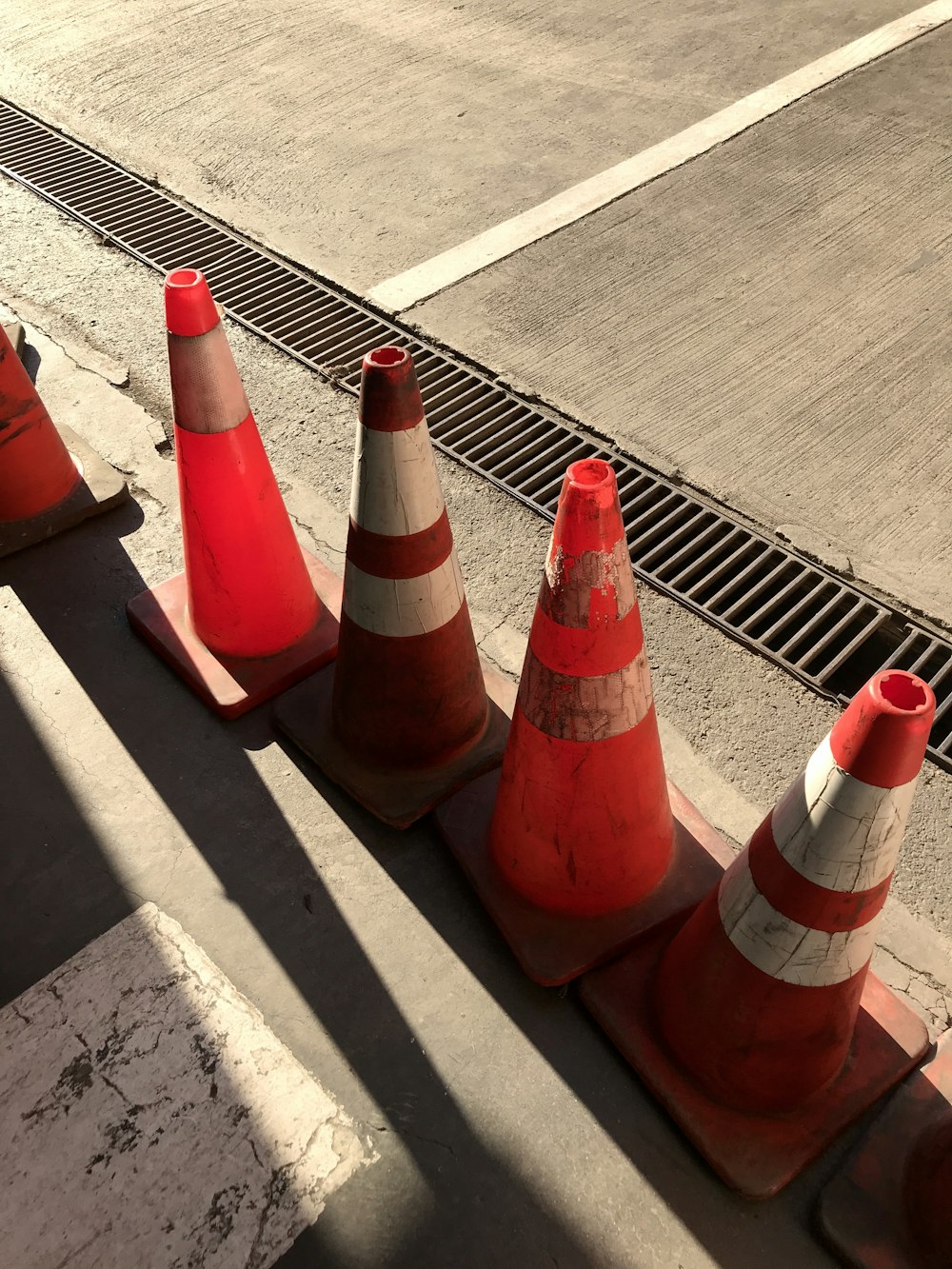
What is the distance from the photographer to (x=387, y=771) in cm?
245

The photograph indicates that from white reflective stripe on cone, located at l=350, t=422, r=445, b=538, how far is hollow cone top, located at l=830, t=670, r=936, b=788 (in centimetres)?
99

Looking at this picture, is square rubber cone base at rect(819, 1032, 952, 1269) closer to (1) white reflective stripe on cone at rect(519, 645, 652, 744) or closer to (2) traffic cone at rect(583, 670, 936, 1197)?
(2) traffic cone at rect(583, 670, 936, 1197)

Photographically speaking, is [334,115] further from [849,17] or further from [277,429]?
[849,17]

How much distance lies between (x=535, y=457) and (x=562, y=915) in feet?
6.12

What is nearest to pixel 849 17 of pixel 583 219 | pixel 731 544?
pixel 583 219

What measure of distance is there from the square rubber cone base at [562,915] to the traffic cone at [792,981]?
6 cm

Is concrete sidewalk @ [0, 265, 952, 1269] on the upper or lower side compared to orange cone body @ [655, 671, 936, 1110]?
lower

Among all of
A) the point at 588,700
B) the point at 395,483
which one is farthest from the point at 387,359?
the point at 588,700

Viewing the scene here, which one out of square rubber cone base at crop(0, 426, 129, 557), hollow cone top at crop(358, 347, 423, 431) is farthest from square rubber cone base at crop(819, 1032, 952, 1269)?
square rubber cone base at crop(0, 426, 129, 557)

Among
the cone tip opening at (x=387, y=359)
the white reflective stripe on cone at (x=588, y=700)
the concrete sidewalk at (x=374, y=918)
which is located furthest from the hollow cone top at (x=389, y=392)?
the concrete sidewalk at (x=374, y=918)

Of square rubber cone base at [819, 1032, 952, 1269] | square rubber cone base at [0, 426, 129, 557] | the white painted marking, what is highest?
square rubber cone base at [0, 426, 129, 557]

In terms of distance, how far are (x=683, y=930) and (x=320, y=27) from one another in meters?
6.78

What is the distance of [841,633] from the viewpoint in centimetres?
290

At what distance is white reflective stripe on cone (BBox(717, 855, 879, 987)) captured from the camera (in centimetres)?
163
